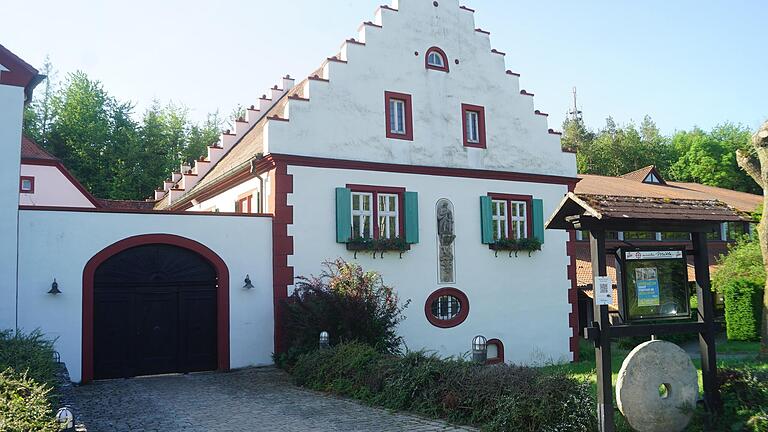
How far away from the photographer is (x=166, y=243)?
51.8ft

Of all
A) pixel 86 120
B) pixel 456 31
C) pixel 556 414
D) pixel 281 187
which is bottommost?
pixel 556 414

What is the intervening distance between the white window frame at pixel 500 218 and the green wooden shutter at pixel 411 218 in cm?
265

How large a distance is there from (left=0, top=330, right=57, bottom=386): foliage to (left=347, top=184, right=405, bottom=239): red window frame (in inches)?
343

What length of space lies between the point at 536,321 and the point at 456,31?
8.59m

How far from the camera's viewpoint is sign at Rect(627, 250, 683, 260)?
9164 mm

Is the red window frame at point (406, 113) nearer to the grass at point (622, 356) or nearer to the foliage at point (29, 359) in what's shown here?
the grass at point (622, 356)

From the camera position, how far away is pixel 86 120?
44.8 metres

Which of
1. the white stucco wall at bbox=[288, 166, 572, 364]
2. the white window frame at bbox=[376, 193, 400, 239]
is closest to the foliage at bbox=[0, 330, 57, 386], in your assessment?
the white stucco wall at bbox=[288, 166, 572, 364]

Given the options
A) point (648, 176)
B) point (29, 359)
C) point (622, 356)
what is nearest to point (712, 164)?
point (648, 176)

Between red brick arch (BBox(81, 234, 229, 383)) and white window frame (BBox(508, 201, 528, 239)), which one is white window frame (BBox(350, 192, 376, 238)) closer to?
red brick arch (BBox(81, 234, 229, 383))

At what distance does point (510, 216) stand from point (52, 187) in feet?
59.9

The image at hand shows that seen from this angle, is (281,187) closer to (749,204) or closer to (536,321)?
(536,321)

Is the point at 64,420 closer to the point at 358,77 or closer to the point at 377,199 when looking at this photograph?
the point at 377,199

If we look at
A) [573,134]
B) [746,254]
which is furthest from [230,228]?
[573,134]
